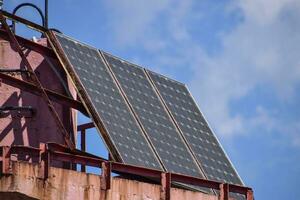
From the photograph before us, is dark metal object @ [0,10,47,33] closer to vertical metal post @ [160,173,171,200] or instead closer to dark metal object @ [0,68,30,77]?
dark metal object @ [0,68,30,77]

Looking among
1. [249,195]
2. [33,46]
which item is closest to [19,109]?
[33,46]

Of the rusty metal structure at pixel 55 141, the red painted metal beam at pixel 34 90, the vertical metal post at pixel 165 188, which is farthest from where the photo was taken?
the red painted metal beam at pixel 34 90

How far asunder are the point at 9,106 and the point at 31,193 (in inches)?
264

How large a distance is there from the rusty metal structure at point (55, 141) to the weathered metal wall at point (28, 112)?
0.03 meters

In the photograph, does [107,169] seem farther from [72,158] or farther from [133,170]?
[72,158]

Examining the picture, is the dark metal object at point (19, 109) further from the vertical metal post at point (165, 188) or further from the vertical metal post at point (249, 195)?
the vertical metal post at point (249, 195)

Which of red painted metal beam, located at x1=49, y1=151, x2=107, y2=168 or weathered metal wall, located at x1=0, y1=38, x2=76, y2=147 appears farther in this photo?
weathered metal wall, located at x1=0, y1=38, x2=76, y2=147

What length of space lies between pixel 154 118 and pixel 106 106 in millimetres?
2604

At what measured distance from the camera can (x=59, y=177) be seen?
106ft

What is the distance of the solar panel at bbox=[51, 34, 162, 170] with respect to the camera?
3541cm

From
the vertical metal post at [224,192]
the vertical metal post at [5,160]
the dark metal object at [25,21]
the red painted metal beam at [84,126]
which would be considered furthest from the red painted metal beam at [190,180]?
the red painted metal beam at [84,126]

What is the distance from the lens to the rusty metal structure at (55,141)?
32.0m

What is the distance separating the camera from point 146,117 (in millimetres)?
38375

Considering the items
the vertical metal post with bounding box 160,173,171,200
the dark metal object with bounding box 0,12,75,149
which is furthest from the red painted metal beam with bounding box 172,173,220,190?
the dark metal object with bounding box 0,12,75,149
